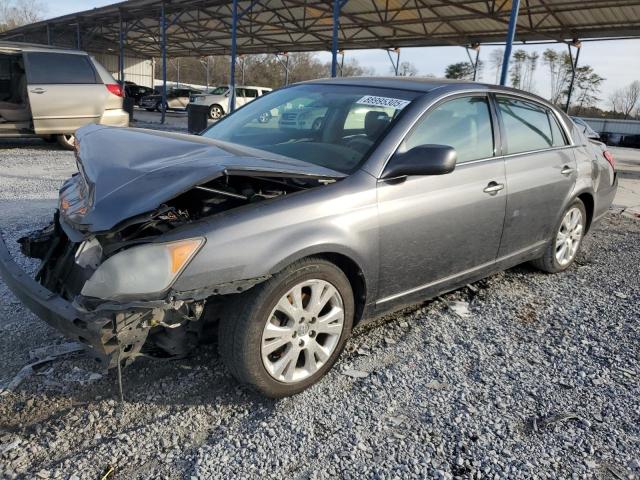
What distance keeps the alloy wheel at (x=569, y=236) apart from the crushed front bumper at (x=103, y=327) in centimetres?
357

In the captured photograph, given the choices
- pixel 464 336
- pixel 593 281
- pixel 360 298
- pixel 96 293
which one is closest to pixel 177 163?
pixel 96 293

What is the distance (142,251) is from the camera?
6.94 feet

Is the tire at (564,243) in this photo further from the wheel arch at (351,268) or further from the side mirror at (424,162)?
the wheel arch at (351,268)

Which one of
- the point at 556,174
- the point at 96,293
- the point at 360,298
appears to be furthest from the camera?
the point at 556,174

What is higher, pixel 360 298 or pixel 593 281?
pixel 360 298

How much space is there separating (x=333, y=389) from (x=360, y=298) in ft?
1.66

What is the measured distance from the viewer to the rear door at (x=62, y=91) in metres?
8.97

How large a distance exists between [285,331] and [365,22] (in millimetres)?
19328

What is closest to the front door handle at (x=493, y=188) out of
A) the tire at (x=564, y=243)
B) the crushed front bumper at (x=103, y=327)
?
the tire at (x=564, y=243)

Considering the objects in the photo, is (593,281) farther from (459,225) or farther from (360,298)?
(360,298)

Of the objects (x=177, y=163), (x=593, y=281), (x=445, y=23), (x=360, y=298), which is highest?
(x=445, y=23)

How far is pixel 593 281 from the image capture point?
14.6ft

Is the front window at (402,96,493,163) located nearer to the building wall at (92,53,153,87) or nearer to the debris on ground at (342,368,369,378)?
the debris on ground at (342,368,369,378)

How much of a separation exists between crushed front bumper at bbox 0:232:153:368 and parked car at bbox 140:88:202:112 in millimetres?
28322
